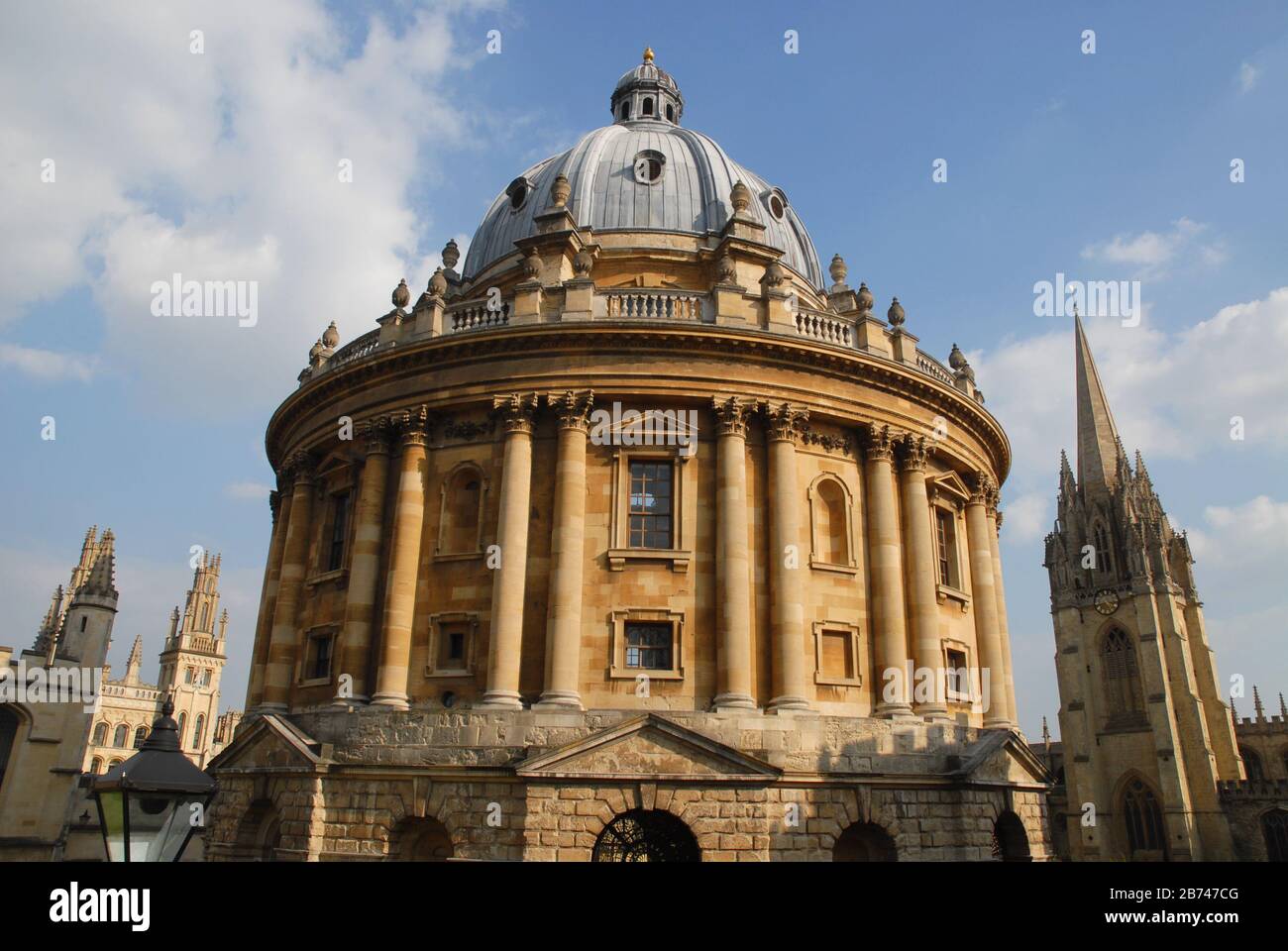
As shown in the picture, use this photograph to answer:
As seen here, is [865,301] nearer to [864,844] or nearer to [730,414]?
[730,414]

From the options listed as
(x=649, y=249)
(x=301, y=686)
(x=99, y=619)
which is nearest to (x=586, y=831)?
(x=301, y=686)

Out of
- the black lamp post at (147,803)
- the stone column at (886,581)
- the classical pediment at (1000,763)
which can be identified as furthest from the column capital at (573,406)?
the black lamp post at (147,803)

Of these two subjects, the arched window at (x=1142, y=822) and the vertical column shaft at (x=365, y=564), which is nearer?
the vertical column shaft at (x=365, y=564)

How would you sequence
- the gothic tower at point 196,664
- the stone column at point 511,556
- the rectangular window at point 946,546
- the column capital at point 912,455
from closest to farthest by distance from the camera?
the stone column at point 511,556, the column capital at point 912,455, the rectangular window at point 946,546, the gothic tower at point 196,664

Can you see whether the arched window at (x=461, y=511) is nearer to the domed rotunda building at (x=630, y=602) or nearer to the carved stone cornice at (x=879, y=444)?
the domed rotunda building at (x=630, y=602)

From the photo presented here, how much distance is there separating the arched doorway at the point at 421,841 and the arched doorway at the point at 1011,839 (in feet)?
44.9

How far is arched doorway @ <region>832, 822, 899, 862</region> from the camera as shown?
21.1m

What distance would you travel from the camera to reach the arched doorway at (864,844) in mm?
21094

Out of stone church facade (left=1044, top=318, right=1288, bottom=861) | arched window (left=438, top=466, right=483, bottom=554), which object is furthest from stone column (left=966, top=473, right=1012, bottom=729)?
stone church facade (left=1044, top=318, right=1288, bottom=861)

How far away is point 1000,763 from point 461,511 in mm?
15353

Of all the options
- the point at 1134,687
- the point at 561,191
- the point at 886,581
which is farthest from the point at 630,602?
the point at 1134,687

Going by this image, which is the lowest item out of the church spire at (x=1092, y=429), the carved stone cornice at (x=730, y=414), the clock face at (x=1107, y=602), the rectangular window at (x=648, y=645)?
the rectangular window at (x=648, y=645)

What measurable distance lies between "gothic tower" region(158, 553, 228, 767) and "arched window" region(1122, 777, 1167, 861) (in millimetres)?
93141

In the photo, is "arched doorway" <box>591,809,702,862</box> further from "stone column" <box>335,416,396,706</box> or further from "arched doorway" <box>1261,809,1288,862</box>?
"arched doorway" <box>1261,809,1288,862</box>
